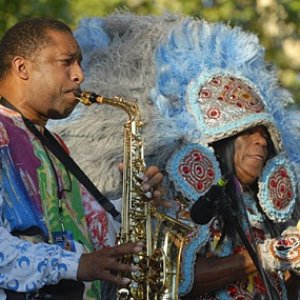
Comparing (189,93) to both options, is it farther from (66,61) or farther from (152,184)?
(66,61)

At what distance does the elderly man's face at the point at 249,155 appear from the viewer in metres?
5.70

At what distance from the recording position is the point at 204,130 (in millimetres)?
5664

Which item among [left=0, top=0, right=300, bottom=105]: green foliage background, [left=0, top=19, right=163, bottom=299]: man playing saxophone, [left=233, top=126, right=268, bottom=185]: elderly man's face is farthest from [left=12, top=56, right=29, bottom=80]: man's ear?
[left=0, top=0, right=300, bottom=105]: green foliage background

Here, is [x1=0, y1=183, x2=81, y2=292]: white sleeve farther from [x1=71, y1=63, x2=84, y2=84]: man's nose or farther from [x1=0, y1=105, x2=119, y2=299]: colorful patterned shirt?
[x1=71, y1=63, x2=84, y2=84]: man's nose

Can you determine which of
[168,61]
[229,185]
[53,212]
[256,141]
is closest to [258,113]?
[256,141]

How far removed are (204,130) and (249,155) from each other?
0.27 meters

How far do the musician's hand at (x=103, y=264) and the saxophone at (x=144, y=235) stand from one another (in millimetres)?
275

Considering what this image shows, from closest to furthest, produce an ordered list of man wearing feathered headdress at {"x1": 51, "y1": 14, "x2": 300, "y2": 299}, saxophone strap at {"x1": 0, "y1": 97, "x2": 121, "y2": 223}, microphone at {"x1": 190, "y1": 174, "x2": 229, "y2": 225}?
microphone at {"x1": 190, "y1": 174, "x2": 229, "y2": 225} < saxophone strap at {"x1": 0, "y1": 97, "x2": 121, "y2": 223} < man wearing feathered headdress at {"x1": 51, "y1": 14, "x2": 300, "y2": 299}

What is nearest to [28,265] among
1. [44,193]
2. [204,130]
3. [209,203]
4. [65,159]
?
[44,193]

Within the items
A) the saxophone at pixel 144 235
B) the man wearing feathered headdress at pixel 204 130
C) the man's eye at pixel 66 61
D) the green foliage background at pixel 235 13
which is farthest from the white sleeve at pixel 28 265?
the green foliage background at pixel 235 13

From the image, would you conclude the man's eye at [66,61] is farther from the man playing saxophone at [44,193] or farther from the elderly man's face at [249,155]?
the elderly man's face at [249,155]

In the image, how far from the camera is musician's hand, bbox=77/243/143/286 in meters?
4.20

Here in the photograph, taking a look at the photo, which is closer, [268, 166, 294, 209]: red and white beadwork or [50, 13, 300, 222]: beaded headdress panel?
[50, 13, 300, 222]: beaded headdress panel

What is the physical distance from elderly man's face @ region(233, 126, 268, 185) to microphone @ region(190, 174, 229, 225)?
1.18 meters
